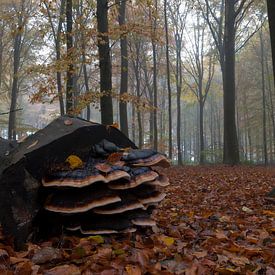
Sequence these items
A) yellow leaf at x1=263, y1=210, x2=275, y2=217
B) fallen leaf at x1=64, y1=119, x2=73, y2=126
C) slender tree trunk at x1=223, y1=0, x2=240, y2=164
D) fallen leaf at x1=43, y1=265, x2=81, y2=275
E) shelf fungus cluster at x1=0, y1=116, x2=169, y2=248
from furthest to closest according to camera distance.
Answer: slender tree trunk at x1=223, y1=0, x2=240, y2=164, yellow leaf at x1=263, y1=210, x2=275, y2=217, fallen leaf at x1=64, y1=119, x2=73, y2=126, shelf fungus cluster at x1=0, y1=116, x2=169, y2=248, fallen leaf at x1=43, y1=265, x2=81, y2=275

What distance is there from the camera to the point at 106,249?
2.55 m

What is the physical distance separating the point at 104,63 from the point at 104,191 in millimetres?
5957

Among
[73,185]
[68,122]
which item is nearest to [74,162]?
[73,185]

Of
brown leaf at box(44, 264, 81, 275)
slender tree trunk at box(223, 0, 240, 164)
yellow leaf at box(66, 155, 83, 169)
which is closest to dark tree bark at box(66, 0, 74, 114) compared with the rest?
slender tree trunk at box(223, 0, 240, 164)

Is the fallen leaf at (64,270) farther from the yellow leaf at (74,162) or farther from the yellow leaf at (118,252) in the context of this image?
the yellow leaf at (74,162)

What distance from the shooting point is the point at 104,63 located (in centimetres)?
838

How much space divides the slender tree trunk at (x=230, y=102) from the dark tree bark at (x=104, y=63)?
25.1 feet

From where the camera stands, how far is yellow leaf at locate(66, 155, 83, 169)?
3016 mm

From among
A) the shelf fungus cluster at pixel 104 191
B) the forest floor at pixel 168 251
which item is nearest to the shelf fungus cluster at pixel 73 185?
the shelf fungus cluster at pixel 104 191

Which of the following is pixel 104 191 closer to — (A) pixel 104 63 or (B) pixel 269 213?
(B) pixel 269 213

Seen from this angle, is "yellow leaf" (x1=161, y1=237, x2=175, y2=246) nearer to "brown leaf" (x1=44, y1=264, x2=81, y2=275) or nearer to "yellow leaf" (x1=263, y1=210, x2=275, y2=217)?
"brown leaf" (x1=44, y1=264, x2=81, y2=275)

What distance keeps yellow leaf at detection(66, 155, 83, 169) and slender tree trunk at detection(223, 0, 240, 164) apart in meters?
12.5

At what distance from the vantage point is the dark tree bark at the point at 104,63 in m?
8.43

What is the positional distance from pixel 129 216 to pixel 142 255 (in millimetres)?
633
